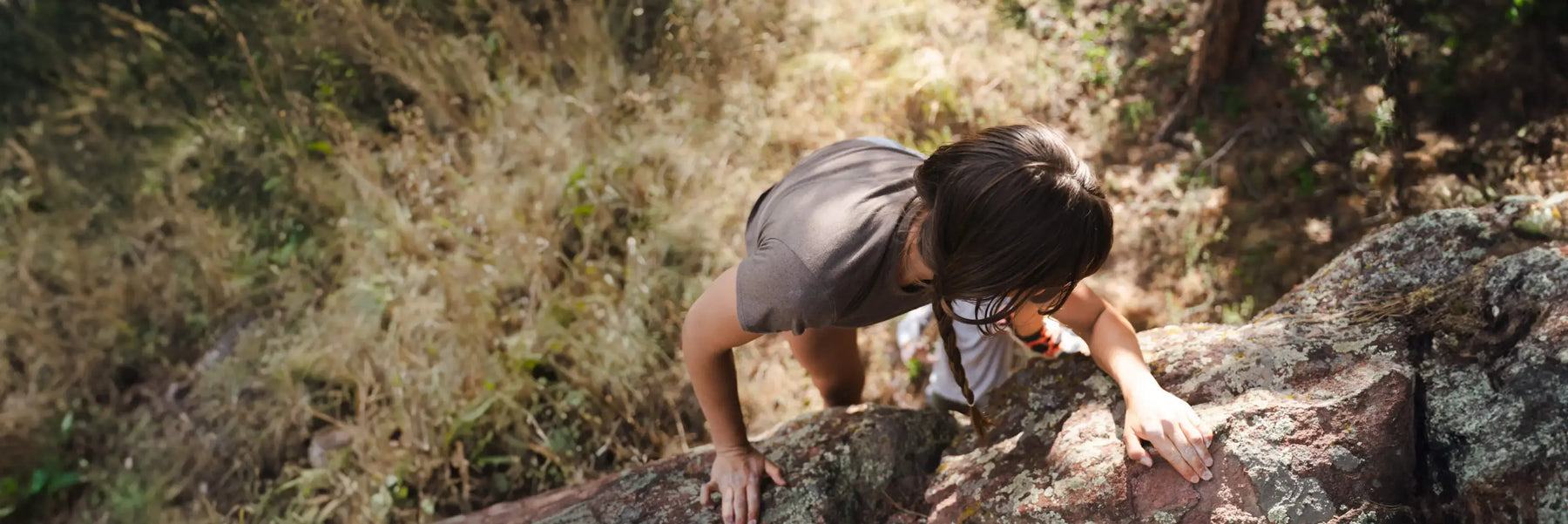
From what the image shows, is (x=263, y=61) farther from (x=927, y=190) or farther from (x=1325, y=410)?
(x=1325, y=410)

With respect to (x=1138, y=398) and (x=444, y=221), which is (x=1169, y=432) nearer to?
(x=1138, y=398)

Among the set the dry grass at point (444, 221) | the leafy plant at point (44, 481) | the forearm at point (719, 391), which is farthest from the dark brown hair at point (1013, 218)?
the leafy plant at point (44, 481)

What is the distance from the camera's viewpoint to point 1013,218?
4.67 ft

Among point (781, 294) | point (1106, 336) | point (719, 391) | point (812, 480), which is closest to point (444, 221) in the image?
point (719, 391)

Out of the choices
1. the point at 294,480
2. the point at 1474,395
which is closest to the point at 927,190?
the point at 1474,395

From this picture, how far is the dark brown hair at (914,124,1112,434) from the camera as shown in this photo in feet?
4.68

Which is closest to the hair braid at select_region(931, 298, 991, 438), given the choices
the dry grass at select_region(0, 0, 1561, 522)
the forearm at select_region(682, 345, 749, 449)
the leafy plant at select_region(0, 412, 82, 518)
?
the forearm at select_region(682, 345, 749, 449)

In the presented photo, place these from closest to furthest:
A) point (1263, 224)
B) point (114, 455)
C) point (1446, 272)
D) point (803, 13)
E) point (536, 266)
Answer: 1. point (1446, 272)
2. point (1263, 224)
3. point (536, 266)
4. point (114, 455)
5. point (803, 13)

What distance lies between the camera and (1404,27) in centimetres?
331

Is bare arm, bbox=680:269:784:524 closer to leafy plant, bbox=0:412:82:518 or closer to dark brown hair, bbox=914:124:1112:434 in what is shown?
dark brown hair, bbox=914:124:1112:434

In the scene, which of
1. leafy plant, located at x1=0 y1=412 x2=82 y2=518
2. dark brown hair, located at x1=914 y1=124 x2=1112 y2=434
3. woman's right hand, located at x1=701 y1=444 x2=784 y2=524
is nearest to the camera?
dark brown hair, located at x1=914 y1=124 x2=1112 y2=434

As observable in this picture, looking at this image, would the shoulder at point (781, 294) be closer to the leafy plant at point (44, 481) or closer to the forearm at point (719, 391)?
the forearm at point (719, 391)

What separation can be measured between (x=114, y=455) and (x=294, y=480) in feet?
3.77

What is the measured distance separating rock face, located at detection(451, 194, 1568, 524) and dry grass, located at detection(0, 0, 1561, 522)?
113 cm
